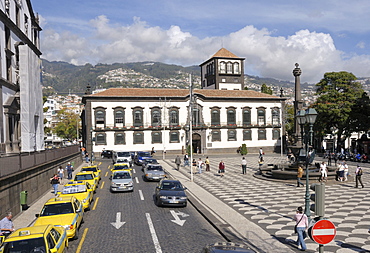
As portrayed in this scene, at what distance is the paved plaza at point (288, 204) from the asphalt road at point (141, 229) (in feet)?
8.11

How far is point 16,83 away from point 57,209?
21.8 meters

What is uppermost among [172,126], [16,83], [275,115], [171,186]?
[16,83]

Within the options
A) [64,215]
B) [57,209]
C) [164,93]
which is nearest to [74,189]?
[57,209]

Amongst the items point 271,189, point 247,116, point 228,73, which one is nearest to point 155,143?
point 247,116

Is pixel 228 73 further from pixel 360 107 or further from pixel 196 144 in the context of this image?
pixel 360 107

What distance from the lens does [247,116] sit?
219 feet

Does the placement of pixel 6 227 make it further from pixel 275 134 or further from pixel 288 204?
pixel 275 134

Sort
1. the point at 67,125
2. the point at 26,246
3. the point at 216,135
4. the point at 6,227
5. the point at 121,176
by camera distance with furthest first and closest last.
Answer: the point at 67,125
the point at 216,135
the point at 121,176
the point at 6,227
the point at 26,246

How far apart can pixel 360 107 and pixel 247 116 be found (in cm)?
2056

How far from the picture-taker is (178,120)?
62562 mm

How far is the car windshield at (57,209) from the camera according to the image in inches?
555

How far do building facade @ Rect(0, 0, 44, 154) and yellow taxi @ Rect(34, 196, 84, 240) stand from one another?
14.8m

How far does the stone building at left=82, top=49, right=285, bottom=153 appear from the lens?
5838cm

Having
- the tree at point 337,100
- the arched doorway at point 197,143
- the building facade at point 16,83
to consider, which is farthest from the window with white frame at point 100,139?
the tree at point 337,100
